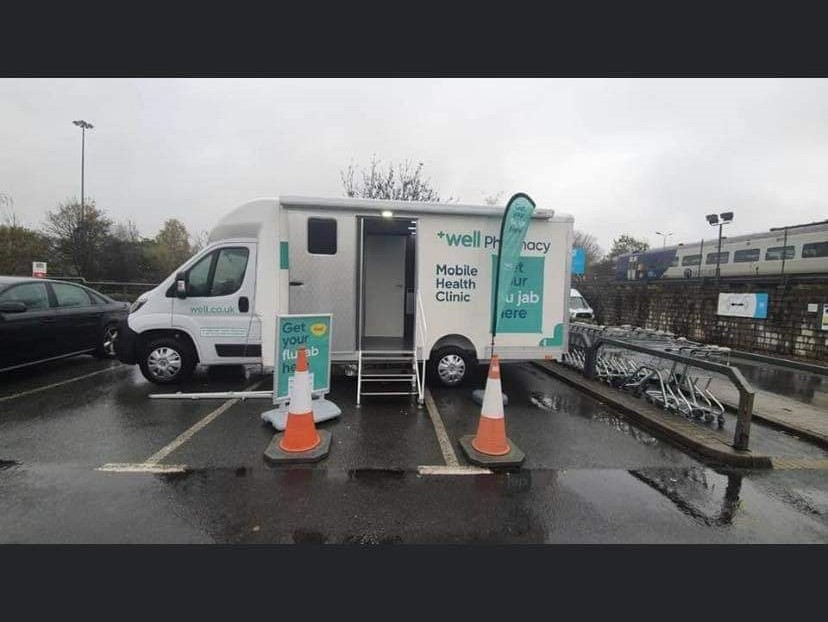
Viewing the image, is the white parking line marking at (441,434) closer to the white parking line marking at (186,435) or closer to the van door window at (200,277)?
the white parking line marking at (186,435)

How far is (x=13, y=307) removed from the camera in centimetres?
545

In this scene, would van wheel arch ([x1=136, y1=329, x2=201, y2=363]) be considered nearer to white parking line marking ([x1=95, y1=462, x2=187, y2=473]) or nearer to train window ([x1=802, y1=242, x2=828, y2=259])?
white parking line marking ([x1=95, y1=462, x2=187, y2=473])

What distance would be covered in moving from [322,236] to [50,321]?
4932 millimetres

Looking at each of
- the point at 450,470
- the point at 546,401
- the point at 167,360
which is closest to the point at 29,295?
the point at 167,360

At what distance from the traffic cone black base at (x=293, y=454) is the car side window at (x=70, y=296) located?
5795 millimetres

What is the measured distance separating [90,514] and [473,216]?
211 inches

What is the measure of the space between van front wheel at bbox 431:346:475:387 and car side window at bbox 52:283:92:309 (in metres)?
6.74

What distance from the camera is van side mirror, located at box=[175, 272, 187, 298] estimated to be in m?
5.55

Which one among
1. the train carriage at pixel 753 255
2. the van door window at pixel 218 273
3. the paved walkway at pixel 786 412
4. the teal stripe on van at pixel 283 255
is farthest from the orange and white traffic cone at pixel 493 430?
the train carriage at pixel 753 255

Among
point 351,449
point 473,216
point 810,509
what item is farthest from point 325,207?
point 810,509

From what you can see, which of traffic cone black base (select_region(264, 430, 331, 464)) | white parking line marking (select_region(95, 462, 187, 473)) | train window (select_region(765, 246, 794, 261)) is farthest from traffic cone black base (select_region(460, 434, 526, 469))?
train window (select_region(765, 246, 794, 261))

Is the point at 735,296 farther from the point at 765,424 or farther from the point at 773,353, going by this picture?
the point at 765,424

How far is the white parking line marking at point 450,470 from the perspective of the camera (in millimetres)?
3461

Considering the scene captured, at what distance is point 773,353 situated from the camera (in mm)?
10883
